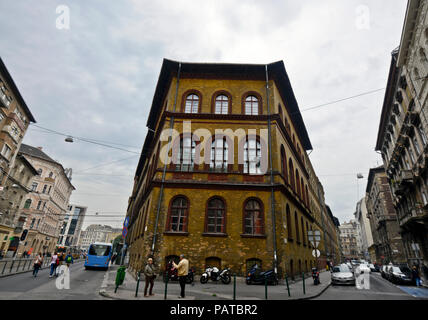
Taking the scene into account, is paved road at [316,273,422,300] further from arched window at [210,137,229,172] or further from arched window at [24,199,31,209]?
arched window at [24,199,31,209]

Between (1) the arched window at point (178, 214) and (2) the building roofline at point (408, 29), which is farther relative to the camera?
(2) the building roofline at point (408, 29)

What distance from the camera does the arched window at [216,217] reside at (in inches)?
647

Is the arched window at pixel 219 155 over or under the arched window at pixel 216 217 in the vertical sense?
over

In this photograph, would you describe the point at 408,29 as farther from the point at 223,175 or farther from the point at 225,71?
the point at 223,175

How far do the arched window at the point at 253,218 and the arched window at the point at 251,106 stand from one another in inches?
287

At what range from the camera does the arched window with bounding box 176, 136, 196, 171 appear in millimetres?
18062

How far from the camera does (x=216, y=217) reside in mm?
16703

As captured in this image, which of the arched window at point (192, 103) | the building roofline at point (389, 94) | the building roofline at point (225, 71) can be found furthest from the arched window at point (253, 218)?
the building roofline at point (389, 94)

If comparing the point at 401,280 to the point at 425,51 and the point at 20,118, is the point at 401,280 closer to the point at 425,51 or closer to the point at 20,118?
the point at 425,51

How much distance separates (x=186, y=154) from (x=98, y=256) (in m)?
17.0

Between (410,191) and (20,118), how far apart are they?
169ft

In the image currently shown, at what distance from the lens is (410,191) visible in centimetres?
2539

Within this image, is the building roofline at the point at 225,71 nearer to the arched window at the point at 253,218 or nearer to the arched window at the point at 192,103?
the arched window at the point at 192,103
